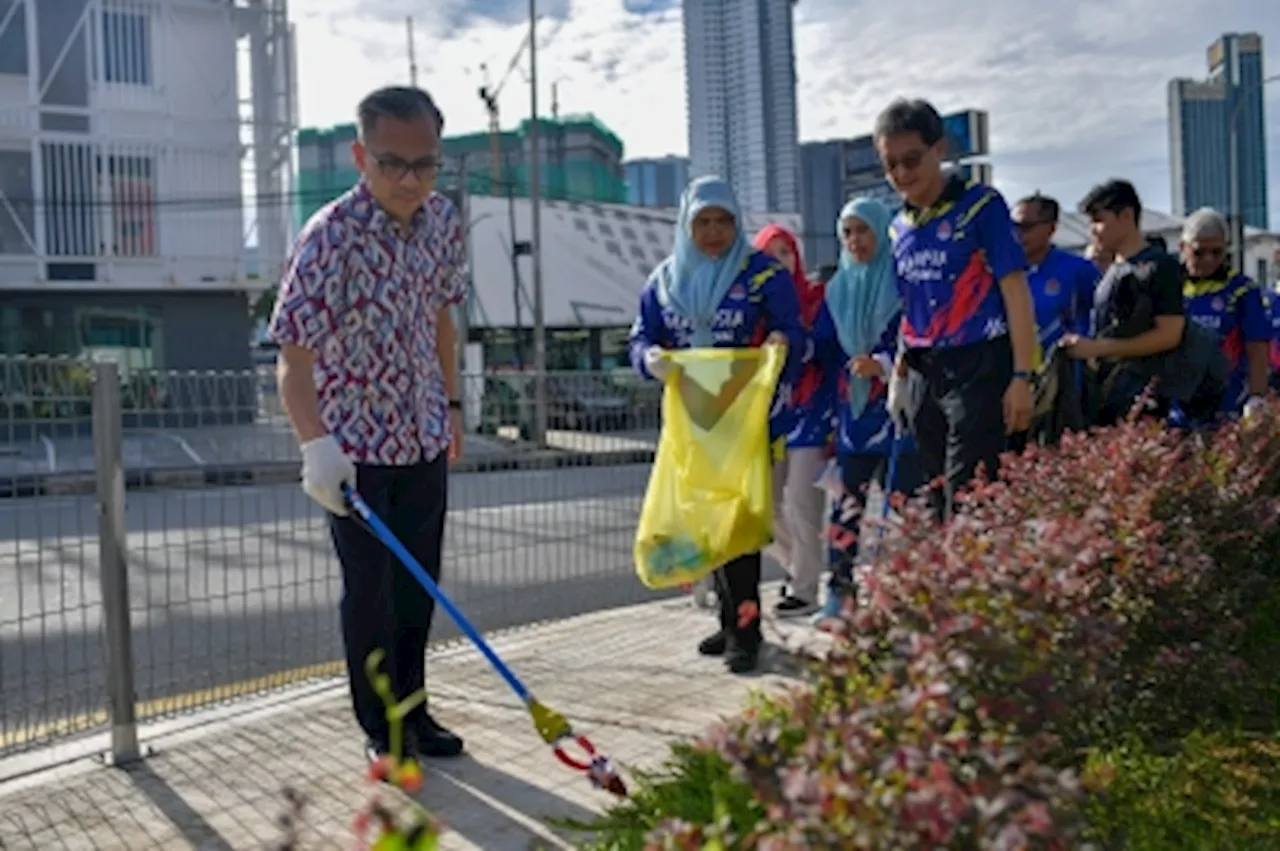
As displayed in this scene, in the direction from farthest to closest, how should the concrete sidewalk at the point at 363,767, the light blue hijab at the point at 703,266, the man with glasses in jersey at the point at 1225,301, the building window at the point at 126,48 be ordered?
the building window at the point at 126,48, the man with glasses in jersey at the point at 1225,301, the light blue hijab at the point at 703,266, the concrete sidewalk at the point at 363,767

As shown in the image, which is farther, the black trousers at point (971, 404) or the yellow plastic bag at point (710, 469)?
the yellow plastic bag at point (710, 469)

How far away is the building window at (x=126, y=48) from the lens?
2784cm

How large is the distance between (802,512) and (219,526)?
256cm

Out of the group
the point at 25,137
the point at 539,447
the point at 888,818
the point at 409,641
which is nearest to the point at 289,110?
the point at 25,137

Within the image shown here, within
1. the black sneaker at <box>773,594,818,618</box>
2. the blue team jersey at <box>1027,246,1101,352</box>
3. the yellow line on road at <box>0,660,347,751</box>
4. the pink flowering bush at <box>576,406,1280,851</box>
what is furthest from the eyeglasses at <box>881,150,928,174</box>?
the yellow line on road at <box>0,660,347,751</box>

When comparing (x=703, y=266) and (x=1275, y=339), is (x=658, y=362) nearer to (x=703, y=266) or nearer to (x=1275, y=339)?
(x=703, y=266)

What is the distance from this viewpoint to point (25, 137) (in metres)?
27.1

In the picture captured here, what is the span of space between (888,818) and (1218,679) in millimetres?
2267

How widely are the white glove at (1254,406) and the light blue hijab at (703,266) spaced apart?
87.9 inches

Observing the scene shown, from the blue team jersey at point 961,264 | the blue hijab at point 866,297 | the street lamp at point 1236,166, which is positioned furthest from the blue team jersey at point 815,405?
the street lamp at point 1236,166

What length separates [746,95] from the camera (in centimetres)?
4606

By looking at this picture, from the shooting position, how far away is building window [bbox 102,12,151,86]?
91.4 feet

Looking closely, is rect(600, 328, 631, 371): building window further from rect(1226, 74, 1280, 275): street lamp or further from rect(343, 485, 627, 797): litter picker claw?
rect(343, 485, 627, 797): litter picker claw

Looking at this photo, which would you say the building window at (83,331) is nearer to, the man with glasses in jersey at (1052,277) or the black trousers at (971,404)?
the man with glasses in jersey at (1052,277)
